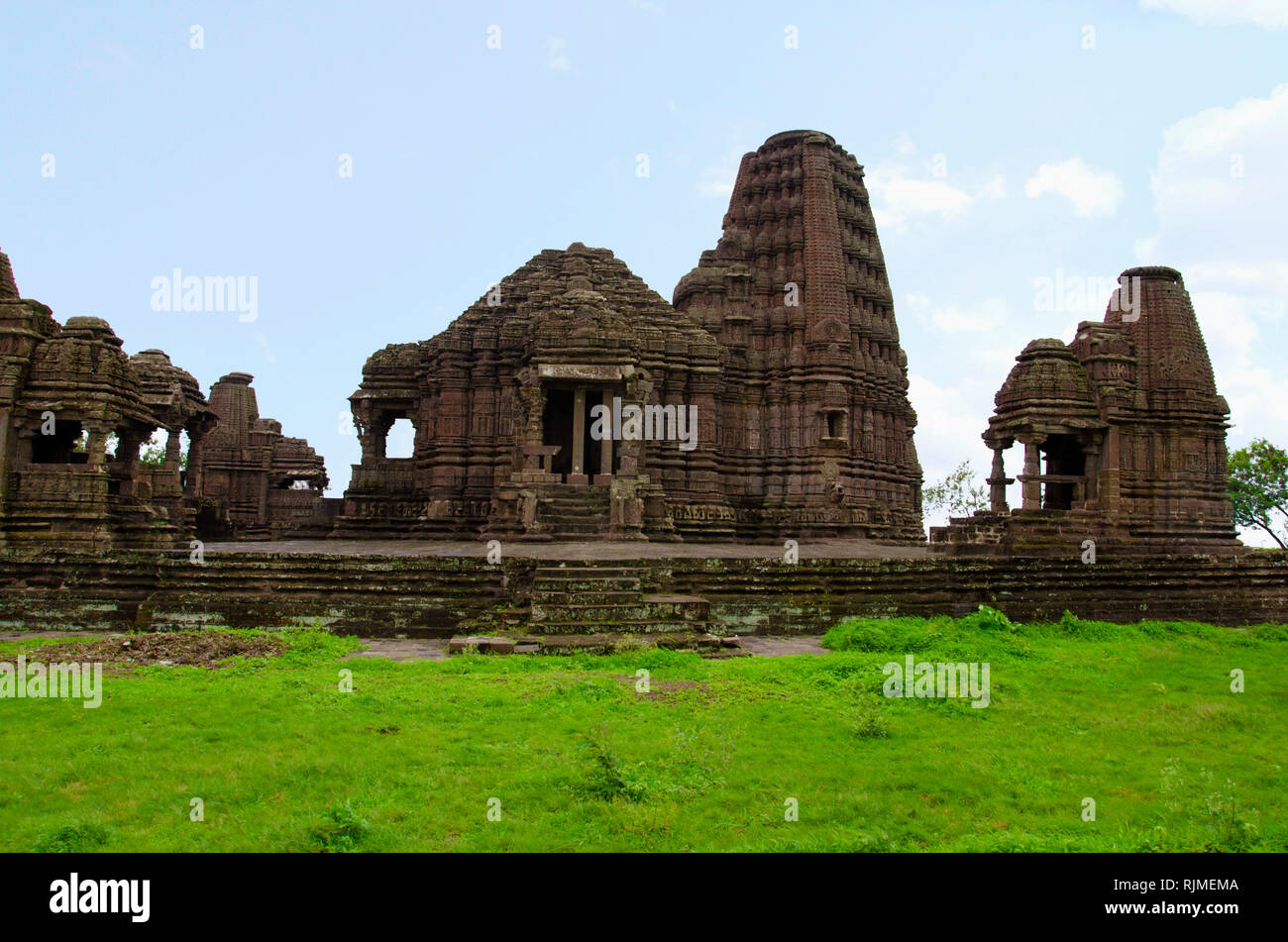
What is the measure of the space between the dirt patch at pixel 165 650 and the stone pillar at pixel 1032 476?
16.7 meters

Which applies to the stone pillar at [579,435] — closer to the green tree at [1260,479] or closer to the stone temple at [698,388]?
the stone temple at [698,388]

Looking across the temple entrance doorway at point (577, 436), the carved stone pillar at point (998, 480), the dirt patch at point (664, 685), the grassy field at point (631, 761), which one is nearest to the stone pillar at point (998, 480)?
the carved stone pillar at point (998, 480)

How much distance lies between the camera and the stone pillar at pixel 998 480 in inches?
861

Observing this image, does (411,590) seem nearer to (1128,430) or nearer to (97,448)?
(97,448)

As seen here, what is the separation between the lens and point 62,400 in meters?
16.1

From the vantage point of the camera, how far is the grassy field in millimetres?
4730

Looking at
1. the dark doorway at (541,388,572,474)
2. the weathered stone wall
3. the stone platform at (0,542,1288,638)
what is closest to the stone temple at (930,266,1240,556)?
the weathered stone wall

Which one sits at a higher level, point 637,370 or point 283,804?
point 637,370

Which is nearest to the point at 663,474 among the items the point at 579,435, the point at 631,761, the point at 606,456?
the point at 606,456

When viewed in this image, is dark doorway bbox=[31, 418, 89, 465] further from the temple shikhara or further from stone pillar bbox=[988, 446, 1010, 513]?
stone pillar bbox=[988, 446, 1010, 513]
